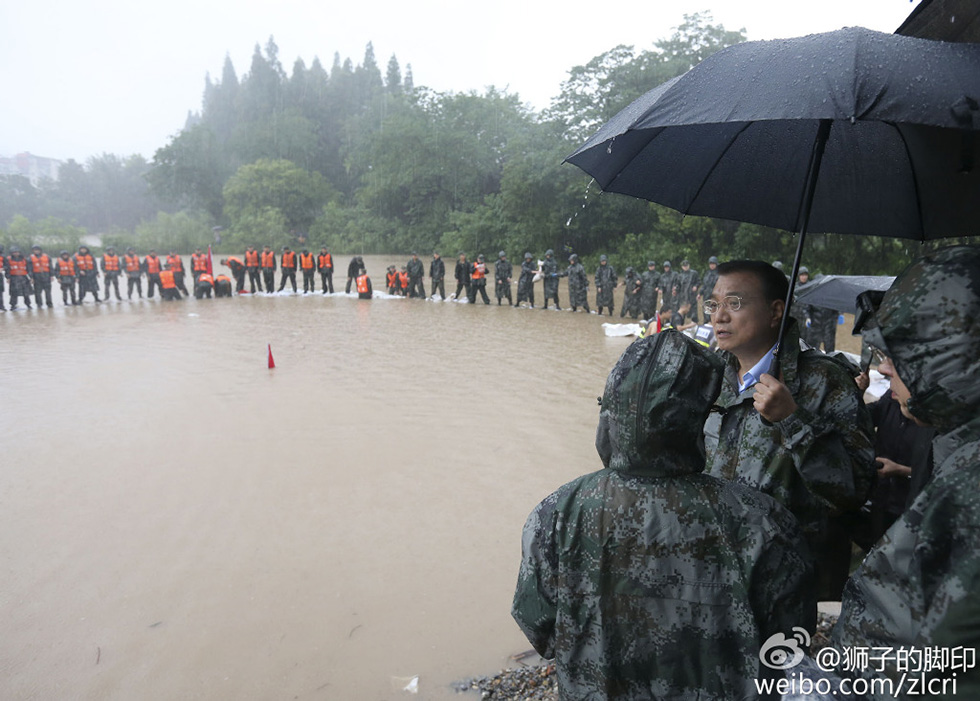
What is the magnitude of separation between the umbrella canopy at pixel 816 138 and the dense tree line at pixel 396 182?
7.32 metres

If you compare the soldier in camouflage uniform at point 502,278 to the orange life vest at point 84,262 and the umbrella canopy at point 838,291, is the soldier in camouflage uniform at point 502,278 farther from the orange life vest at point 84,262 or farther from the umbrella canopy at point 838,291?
the umbrella canopy at point 838,291

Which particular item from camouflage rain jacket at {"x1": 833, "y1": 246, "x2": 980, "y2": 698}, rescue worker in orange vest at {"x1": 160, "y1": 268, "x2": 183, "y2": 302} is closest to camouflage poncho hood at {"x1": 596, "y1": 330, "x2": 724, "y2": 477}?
camouflage rain jacket at {"x1": 833, "y1": 246, "x2": 980, "y2": 698}

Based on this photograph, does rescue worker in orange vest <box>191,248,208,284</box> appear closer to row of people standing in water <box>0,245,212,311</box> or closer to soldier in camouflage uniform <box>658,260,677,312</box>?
row of people standing in water <box>0,245,212,311</box>

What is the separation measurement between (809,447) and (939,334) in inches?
28.0

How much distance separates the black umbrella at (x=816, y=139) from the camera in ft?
5.46

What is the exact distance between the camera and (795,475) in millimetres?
2000

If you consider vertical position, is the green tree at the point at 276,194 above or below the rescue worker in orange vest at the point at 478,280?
above

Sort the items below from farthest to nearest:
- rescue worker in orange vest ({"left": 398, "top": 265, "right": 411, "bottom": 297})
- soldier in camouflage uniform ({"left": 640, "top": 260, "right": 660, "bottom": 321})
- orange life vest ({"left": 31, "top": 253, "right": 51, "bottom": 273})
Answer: rescue worker in orange vest ({"left": 398, "top": 265, "right": 411, "bottom": 297}), orange life vest ({"left": 31, "top": 253, "right": 51, "bottom": 273}), soldier in camouflage uniform ({"left": 640, "top": 260, "right": 660, "bottom": 321})

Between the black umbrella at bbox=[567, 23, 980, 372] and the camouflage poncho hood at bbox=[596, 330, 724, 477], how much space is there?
0.68 meters

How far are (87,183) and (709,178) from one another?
94136 millimetres

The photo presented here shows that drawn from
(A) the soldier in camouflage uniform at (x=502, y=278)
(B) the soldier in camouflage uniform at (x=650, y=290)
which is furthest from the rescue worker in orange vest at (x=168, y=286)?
(B) the soldier in camouflage uniform at (x=650, y=290)

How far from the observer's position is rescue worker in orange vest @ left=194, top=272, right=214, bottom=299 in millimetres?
19938

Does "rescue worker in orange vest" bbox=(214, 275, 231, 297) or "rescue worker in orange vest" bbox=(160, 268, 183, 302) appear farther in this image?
"rescue worker in orange vest" bbox=(214, 275, 231, 297)

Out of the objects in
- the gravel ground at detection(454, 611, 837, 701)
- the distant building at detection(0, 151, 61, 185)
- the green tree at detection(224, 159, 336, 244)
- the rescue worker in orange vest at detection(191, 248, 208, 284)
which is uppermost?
the distant building at detection(0, 151, 61, 185)
